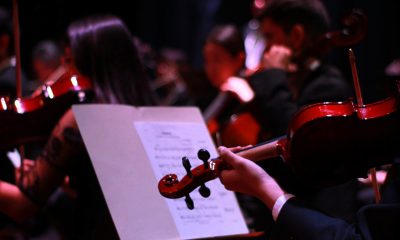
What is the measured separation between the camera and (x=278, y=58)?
2.41 metres

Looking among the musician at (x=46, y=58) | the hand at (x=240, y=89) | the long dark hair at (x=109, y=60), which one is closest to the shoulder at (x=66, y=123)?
the long dark hair at (x=109, y=60)

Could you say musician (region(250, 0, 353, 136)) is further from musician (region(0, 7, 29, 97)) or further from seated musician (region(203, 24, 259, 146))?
musician (region(0, 7, 29, 97))

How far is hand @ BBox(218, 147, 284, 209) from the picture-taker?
1.38 meters

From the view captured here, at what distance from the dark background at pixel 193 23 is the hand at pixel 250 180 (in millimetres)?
1685

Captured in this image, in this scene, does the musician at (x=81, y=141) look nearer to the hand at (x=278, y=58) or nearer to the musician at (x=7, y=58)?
the hand at (x=278, y=58)

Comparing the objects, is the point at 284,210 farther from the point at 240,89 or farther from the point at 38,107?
the point at 240,89

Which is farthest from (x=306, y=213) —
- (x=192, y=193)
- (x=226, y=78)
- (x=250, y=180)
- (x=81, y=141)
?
(x=226, y=78)

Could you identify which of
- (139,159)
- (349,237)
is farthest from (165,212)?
(349,237)

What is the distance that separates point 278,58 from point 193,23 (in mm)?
4534

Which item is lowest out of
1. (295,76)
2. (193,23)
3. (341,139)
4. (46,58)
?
(193,23)

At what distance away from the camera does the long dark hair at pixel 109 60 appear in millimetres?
2105

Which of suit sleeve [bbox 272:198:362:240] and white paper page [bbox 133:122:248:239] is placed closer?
suit sleeve [bbox 272:198:362:240]

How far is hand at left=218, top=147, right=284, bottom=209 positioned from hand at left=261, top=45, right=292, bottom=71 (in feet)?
3.23

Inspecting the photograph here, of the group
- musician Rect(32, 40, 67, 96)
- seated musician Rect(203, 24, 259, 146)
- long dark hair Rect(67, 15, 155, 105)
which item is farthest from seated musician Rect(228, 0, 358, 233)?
musician Rect(32, 40, 67, 96)
